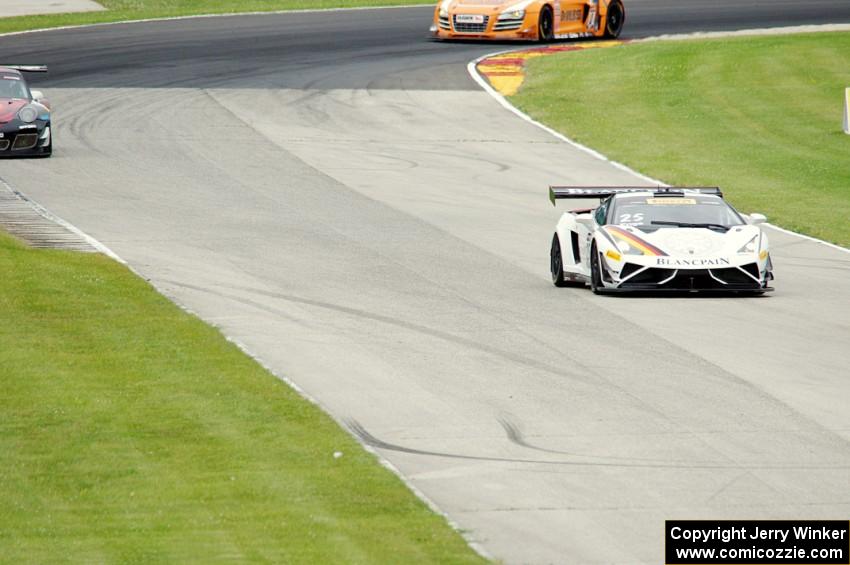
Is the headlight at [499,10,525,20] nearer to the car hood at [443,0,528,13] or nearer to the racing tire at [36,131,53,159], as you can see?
the car hood at [443,0,528,13]

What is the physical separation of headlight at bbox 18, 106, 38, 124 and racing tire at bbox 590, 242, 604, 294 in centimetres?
1310

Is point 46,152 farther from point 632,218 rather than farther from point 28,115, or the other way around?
point 632,218

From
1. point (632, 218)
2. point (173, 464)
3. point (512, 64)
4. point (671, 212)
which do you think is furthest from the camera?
point (512, 64)

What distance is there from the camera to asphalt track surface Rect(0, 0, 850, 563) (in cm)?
1020

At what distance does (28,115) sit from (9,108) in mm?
351

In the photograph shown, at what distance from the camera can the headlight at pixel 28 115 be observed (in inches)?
1084

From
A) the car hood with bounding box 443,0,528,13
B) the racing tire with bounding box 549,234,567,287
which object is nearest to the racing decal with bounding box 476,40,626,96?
the car hood with bounding box 443,0,528,13

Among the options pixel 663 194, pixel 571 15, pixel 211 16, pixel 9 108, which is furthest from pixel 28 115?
pixel 211 16

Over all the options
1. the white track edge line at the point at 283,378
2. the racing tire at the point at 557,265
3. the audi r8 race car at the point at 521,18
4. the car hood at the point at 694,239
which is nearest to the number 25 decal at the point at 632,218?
the car hood at the point at 694,239

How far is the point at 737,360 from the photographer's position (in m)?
13.9

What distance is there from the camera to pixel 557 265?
727 inches

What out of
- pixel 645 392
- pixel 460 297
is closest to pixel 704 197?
pixel 460 297

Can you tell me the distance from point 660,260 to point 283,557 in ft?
30.5

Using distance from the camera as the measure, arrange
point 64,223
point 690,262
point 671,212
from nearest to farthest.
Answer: point 690,262
point 671,212
point 64,223
